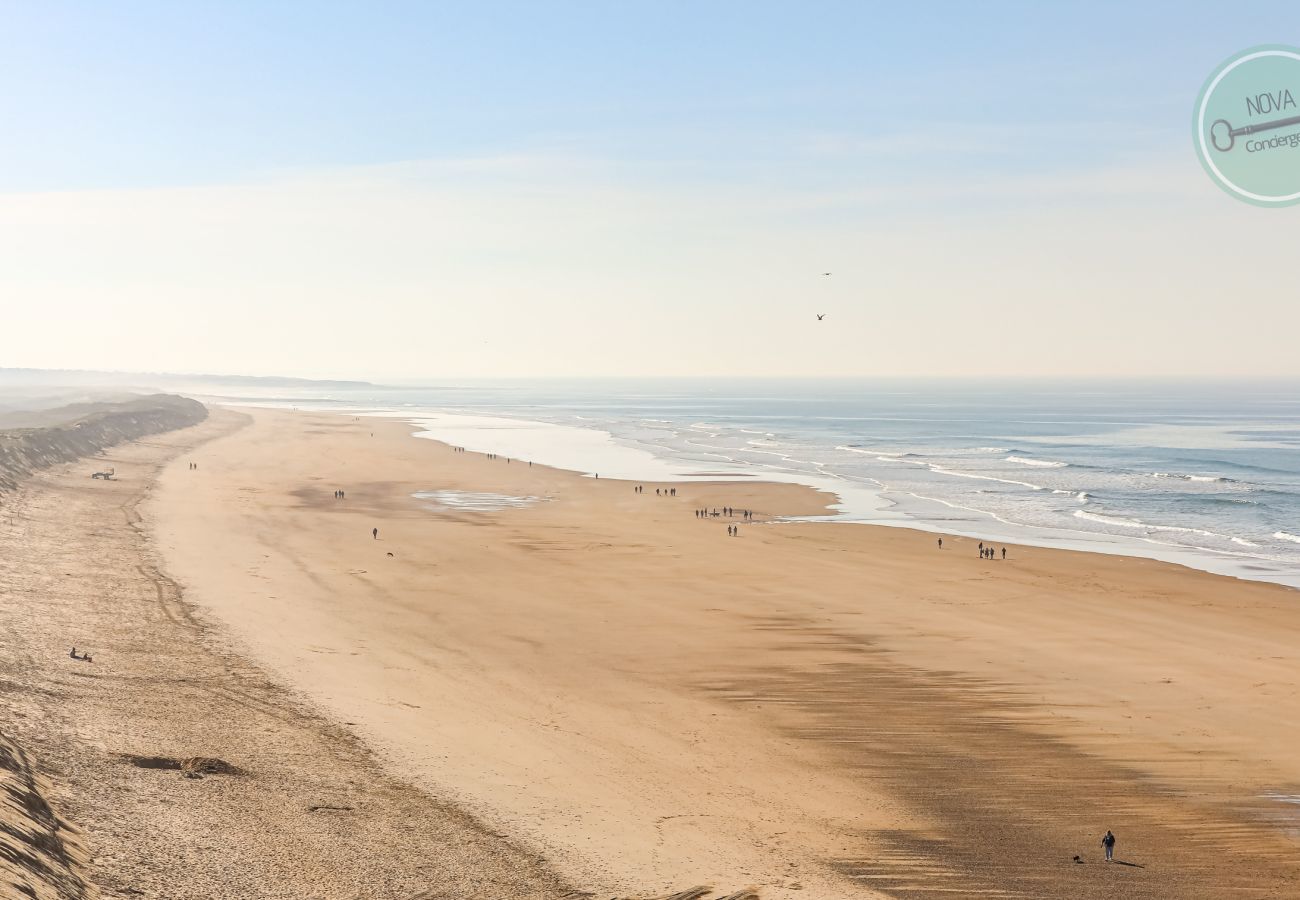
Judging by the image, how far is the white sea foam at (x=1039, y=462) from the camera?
98.3 meters

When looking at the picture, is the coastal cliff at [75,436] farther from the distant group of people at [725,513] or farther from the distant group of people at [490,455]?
the distant group of people at [725,513]

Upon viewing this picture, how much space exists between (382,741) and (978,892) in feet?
40.8

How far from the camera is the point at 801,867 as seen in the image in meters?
17.3

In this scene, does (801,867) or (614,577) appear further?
A: (614,577)

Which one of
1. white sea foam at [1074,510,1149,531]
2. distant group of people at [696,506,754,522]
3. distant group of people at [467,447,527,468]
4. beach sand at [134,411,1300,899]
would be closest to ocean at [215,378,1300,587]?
white sea foam at [1074,510,1149,531]

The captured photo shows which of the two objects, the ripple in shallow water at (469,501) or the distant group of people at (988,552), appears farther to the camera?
the ripple in shallow water at (469,501)

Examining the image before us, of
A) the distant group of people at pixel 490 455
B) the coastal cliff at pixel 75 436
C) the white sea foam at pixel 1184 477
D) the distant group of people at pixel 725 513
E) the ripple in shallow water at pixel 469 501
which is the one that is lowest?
the ripple in shallow water at pixel 469 501

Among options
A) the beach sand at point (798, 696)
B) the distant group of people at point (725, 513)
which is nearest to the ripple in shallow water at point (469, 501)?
the beach sand at point (798, 696)

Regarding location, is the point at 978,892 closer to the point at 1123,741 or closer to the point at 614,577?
the point at 1123,741

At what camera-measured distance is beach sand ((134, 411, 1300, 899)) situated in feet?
59.8

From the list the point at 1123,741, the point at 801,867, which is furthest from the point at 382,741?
the point at 1123,741

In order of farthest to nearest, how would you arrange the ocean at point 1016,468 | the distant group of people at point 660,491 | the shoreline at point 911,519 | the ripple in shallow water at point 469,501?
the distant group of people at point 660,491, the ripple in shallow water at point 469,501, the ocean at point 1016,468, the shoreline at point 911,519

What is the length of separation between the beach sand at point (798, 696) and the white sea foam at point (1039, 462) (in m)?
50.1

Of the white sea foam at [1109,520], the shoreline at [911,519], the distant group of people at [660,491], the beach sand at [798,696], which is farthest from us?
the distant group of people at [660,491]
